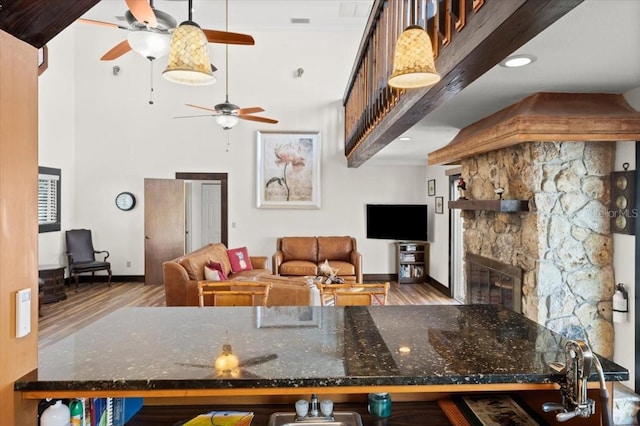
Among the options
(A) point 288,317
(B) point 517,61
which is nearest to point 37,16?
(A) point 288,317

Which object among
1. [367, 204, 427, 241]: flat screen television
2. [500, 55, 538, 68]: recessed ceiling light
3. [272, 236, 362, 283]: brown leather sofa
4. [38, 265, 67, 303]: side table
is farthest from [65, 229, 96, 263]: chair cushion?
[500, 55, 538, 68]: recessed ceiling light

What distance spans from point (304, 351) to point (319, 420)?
0.24 meters

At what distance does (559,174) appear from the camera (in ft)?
9.59

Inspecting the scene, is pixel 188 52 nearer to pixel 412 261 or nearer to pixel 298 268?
pixel 298 268

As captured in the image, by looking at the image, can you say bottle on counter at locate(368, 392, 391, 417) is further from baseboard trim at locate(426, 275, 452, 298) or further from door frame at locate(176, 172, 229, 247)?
door frame at locate(176, 172, 229, 247)

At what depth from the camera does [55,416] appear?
3.73ft

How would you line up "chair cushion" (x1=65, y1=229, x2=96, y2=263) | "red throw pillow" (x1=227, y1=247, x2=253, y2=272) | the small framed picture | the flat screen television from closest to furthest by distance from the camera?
1. "red throw pillow" (x1=227, y1=247, x2=253, y2=272)
2. "chair cushion" (x1=65, y1=229, x2=96, y2=263)
3. the small framed picture
4. the flat screen television

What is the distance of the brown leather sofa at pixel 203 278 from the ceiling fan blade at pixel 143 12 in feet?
7.99

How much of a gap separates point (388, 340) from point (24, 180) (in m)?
1.34

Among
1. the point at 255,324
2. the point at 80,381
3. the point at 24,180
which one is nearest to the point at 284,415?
the point at 255,324

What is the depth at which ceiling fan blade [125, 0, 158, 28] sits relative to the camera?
249 cm

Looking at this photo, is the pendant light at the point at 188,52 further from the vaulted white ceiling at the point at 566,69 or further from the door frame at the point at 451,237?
the door frame at the point at 451,237

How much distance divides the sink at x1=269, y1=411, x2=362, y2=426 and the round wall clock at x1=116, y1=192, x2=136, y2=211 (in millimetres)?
6882

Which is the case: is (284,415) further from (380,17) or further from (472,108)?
(380,17)
